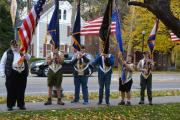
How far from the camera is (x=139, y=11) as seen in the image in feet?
156

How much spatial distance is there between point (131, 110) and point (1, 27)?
42894 millimetres

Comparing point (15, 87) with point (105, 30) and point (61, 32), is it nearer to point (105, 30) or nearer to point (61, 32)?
point (105, 30)

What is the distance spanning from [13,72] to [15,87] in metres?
0.45

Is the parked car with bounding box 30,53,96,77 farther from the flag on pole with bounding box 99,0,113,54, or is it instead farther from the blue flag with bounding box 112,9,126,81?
the flag on pole with bounding box 99,0,113,54

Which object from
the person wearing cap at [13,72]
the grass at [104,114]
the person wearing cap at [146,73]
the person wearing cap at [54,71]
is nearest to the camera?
the grass at [104,114]

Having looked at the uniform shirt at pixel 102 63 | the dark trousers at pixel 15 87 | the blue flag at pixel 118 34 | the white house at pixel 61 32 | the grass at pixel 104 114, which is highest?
the white house at pixel 61 32

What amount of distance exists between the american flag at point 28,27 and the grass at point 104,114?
2.00 metres

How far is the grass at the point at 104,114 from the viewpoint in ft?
43.2

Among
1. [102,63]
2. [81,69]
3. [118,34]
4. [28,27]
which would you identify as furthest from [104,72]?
[28,27]

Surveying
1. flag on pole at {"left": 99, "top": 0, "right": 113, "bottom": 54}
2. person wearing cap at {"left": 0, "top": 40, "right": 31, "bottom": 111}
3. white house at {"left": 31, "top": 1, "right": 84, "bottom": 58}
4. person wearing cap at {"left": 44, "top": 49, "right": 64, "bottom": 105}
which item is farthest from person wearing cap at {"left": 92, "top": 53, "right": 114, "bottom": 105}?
white house at {"left": 31, "top": 1, "right": 84, "bottom": 58}

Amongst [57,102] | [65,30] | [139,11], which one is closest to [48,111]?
[57,102]

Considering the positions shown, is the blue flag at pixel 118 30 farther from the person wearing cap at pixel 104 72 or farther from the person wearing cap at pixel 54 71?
the person wearing cap at pixel 54 71

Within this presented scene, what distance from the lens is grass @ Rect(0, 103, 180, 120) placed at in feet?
43.2

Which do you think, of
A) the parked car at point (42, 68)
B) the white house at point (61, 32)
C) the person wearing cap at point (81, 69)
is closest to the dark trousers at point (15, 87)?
the person wearing cap at point (81, 69)
